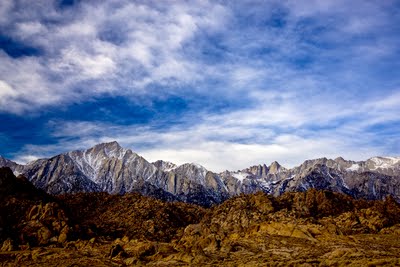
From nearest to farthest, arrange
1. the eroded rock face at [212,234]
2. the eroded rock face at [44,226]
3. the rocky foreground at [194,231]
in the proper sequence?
the eroded rock face at [212,234] → the rocky foreground at [194,231] → the eroded rock face at [44,226]

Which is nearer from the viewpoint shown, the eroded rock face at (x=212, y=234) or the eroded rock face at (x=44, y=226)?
the eroded rock face at (x=212, y=234)

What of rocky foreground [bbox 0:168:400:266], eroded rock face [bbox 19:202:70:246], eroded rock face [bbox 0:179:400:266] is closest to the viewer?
eroded rock face [bbox 0:179:400:266]

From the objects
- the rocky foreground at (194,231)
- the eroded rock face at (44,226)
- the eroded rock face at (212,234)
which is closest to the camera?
the eroded rock face at (212,234)

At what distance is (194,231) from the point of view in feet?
292

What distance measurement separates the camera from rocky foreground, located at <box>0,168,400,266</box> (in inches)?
1517

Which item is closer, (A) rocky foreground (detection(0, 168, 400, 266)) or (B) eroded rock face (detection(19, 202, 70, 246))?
(A) rocky foreground (detection(0, 168, 400, 266))

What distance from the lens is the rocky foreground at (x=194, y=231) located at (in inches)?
1517

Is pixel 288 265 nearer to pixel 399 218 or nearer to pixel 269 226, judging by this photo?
pixel 269 226

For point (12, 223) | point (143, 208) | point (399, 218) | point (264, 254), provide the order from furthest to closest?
point (143, 208), point (399, 218), point (12, 223), point (264, 254)

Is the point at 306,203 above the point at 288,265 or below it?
above

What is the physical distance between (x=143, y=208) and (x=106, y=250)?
208 feet

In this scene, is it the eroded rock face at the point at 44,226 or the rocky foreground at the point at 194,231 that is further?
the eroded rock face at the point at 44,226

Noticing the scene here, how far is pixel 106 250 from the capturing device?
5144cm

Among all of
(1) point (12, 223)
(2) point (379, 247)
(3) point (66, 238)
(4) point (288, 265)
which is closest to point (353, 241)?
(2) point (379, 247)
